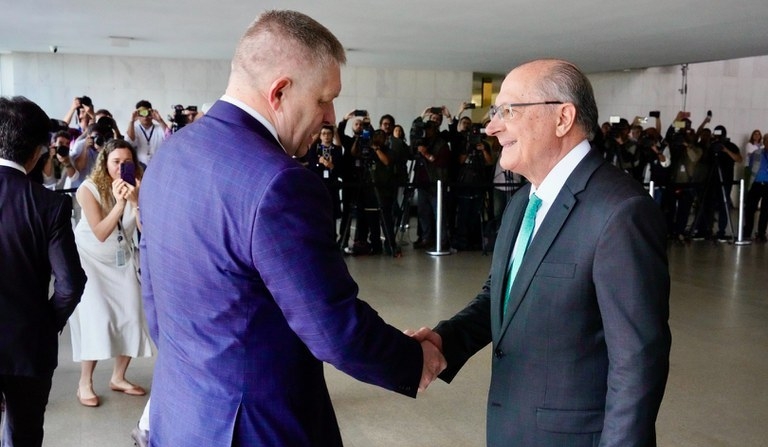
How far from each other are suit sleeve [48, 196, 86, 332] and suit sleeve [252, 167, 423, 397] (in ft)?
5.42

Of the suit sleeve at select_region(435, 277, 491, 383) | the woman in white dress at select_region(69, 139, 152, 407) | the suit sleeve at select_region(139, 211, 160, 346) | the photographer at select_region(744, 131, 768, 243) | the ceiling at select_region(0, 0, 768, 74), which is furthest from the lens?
the photographer at select_region(744, 131, 768, 243)

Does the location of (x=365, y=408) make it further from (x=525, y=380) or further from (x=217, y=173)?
(x=217, y=173)

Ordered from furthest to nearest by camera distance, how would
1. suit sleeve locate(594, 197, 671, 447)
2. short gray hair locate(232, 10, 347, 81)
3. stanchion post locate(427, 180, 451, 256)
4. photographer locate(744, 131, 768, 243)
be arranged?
photographer locate(744, 131, 768, 243) < stanchion post locate(427, 180, 451, 256) < suit sleeve locate(594, 197, 671, 447) < short gray hair locate(232, 10, 347, 81)

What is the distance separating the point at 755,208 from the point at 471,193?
557 cm

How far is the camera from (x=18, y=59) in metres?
15.2

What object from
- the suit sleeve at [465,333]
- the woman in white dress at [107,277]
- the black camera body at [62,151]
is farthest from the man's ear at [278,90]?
the black camera body at [62,151]

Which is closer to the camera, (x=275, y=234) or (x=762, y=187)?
(x=275, y=234)

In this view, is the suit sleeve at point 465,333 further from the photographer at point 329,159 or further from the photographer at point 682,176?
the photographer at point 682,176

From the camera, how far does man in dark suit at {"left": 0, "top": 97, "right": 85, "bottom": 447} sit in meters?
2.64

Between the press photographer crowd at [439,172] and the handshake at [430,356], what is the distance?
22.4 ft

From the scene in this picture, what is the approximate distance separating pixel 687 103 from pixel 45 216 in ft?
61.0

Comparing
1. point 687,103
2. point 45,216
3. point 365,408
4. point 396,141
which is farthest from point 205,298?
point 687,103

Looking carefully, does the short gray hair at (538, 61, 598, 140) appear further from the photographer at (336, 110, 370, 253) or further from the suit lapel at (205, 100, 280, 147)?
the photographer at (336, 110, 370, 253)

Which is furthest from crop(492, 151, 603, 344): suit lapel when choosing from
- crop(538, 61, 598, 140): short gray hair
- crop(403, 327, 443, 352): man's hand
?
crop(403, 327, 443, 352): man's hand
